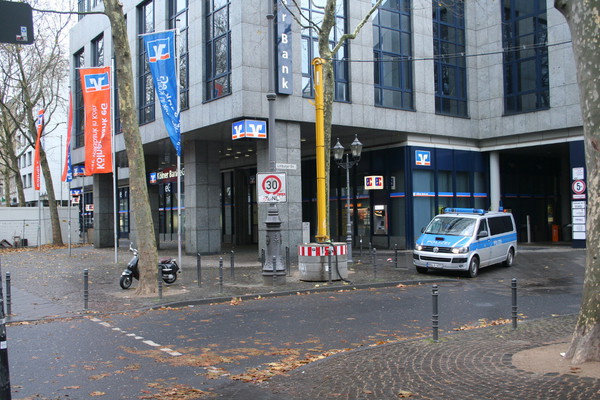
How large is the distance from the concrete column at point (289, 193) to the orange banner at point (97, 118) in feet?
21.9

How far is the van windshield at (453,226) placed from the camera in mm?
18609

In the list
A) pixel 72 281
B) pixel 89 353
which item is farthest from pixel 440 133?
pixel 89 353

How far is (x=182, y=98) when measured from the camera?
1054 inches

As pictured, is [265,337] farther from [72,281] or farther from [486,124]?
[486,124]

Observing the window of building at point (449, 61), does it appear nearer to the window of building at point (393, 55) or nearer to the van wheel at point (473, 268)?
the window of building at point (393, 55)

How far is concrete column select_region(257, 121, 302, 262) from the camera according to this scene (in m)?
23.2

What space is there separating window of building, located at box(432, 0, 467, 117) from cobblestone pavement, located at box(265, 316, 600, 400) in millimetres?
23680

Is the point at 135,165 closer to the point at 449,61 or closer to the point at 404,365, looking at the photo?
the point at 404,365

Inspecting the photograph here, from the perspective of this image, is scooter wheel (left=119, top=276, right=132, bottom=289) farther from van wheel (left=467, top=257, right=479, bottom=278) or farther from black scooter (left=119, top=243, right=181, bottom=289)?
van wheel (left=467, top=257, right=479, bottom=278)

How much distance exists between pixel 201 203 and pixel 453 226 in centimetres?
1293

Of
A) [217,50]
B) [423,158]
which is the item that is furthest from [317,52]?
[423,158]

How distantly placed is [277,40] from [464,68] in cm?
1345

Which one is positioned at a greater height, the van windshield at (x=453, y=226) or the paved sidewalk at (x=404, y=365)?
the van windshield at (x=453, y=226)

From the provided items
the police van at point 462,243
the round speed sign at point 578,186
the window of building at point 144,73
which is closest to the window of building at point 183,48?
the window of building at point 144,73
